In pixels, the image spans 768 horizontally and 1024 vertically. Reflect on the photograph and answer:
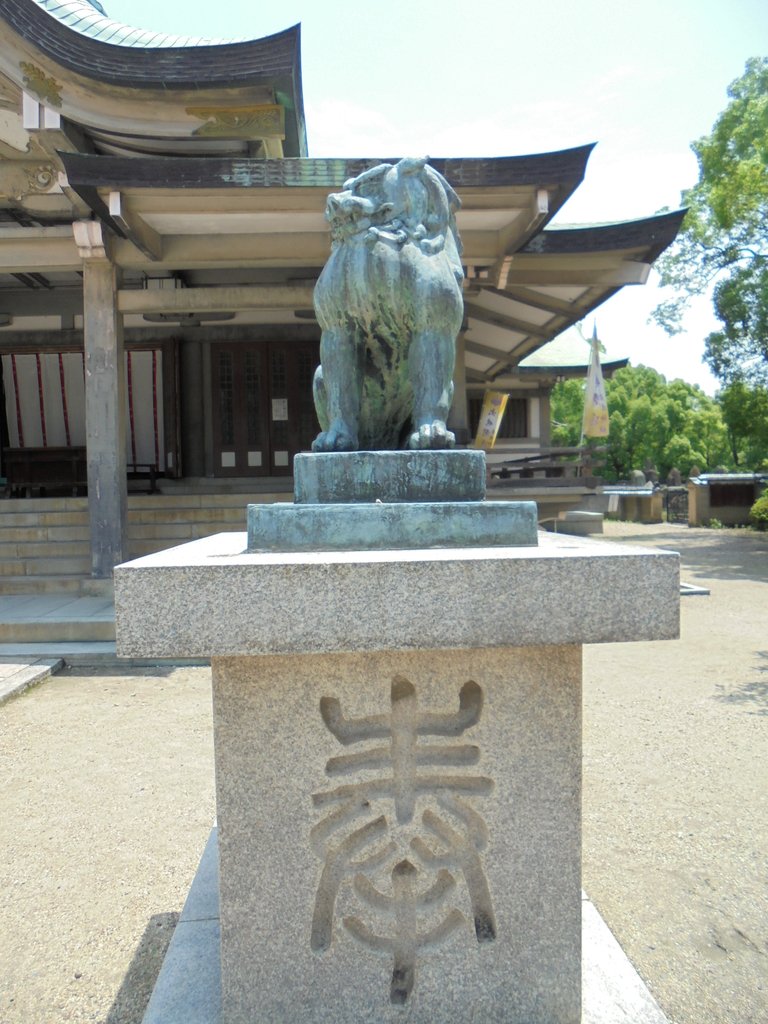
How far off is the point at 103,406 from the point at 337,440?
5.06 m

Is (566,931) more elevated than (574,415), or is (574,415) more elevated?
(574,415)

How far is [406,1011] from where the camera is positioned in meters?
1.58

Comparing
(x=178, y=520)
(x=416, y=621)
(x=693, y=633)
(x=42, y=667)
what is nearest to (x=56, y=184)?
(x=178, y=520)

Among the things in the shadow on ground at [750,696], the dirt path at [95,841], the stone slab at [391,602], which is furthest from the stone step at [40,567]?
the stone slab at [391,602]

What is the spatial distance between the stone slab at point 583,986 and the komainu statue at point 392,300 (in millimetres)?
1419

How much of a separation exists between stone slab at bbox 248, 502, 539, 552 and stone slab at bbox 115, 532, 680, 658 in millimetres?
269

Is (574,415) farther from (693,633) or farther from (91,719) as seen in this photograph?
(91,719)

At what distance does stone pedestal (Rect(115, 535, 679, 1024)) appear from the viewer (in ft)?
5.07

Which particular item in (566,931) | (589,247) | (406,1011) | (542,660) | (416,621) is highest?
(589,247)

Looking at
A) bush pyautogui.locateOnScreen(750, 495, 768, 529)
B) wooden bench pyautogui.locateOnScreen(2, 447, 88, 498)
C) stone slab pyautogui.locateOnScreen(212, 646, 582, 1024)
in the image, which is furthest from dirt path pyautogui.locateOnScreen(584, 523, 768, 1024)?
bush pyautogui.locateOnScreen(750, 495, 768, 529)

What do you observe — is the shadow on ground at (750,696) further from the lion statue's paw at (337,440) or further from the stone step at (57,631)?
the stone step at (57,631)

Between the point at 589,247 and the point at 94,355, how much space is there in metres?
4.88

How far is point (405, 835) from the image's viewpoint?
1.59 m

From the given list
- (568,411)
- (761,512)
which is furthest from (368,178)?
(568,411)
